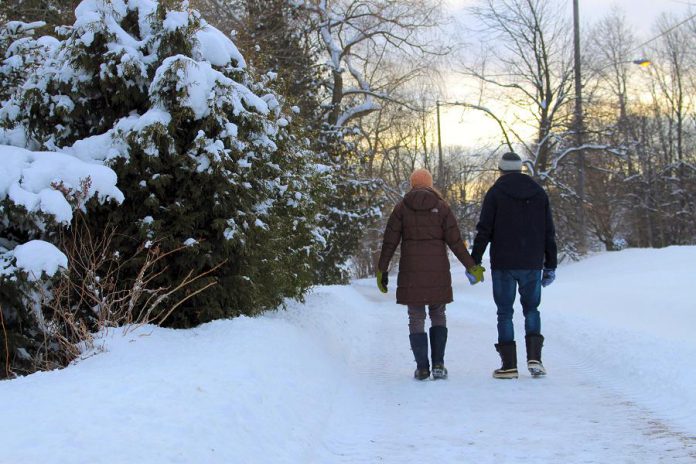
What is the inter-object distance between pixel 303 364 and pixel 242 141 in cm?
232

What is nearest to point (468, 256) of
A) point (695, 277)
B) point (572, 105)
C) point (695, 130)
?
point (695, 277)

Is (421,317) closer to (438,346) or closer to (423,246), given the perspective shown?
(438,346)

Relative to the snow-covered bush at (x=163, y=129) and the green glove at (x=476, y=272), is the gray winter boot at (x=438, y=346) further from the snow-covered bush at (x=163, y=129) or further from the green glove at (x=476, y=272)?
the snow-covered bush at (x=163, y=129)

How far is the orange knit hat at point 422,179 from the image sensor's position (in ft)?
21.2

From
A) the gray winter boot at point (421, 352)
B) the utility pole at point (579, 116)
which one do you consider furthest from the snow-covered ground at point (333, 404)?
the utility pole at point (579, 116)

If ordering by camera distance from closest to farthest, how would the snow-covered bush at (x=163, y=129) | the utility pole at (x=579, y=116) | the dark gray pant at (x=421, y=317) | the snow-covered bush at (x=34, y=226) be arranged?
the snow-covered bush at (x=34, y=226) → the snow-covered bush at (x=163, y=129) → the dark gray pant at (x=421, y=317) → the utility pole at (x=579, y=116)

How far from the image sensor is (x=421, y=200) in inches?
247

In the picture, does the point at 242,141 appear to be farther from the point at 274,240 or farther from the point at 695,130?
the point at 695,130

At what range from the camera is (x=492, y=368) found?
665 centimetres

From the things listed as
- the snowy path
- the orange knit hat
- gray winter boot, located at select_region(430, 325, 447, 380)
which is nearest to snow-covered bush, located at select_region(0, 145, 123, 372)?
the snowy path

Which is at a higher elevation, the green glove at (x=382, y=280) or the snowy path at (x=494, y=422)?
the green glove at (x=382, y=280)

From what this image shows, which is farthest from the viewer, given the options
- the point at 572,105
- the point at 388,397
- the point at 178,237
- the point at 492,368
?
the point at 572,105

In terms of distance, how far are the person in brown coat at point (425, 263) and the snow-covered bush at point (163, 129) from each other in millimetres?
1514

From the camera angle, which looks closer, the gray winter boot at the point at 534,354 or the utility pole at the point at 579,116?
the gray winter boot at the point at 534,354
